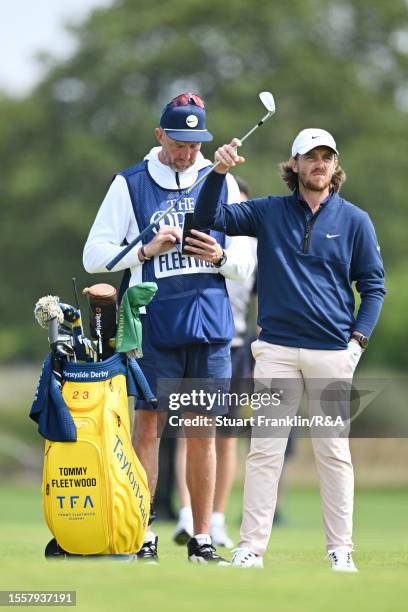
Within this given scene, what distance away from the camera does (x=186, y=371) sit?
7.62 meters

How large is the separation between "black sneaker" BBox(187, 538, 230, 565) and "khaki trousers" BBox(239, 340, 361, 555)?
1.43 ft

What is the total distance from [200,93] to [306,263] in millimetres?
34822

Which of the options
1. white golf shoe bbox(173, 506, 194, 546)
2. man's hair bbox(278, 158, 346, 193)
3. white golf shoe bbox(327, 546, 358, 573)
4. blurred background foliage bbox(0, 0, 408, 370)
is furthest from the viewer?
blurred background foliage bbox(0, 0, 408, 370)

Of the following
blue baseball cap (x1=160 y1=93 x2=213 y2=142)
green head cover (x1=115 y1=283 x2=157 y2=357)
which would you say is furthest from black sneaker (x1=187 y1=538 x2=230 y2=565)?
blue baseball cap (x1=160 y1=93 x2=213 y2=142)

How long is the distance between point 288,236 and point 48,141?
118 feet

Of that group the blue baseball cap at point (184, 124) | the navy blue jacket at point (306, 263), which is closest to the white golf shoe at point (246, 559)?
the navy blue jacket at point (306, 263)

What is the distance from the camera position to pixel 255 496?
7.02 metres

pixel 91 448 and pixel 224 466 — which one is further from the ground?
pixel 91 448

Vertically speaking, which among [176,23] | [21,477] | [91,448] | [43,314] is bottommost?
[21,477]

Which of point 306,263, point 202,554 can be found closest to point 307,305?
point 306,263

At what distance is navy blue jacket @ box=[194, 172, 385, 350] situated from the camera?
7043mm

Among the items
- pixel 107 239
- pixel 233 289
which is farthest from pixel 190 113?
pixel 233 289

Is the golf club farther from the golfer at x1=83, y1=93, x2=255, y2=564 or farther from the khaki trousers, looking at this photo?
the khaki trousers

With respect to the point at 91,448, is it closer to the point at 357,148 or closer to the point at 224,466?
the point at 224,466
